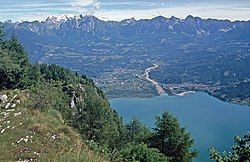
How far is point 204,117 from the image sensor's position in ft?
520

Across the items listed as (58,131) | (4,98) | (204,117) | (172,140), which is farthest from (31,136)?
(204,117)

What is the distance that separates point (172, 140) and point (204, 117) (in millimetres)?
127592

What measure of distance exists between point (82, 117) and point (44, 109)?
1220cm

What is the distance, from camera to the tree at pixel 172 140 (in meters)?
34.1

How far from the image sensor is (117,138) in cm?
4700

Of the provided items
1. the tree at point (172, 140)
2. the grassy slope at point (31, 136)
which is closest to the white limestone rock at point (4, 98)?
the grassy slope at point (31, 136)

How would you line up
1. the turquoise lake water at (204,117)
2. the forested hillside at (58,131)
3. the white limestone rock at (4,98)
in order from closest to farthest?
the forested hillside at (58,131), the white limestone rock at (4,98), the turquoise lake water at (204,117)

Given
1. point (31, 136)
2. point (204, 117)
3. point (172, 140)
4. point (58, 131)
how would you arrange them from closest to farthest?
point (31, 136), point (58, 131), point (172, 140), point (204, 117)

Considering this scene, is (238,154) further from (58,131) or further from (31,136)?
(31,136)

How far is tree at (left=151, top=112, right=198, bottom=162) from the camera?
34062 mm

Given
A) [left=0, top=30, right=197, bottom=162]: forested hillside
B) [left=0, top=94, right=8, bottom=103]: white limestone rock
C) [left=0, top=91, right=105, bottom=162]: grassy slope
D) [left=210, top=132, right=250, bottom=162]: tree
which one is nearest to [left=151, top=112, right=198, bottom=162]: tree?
[left=0, top=30, right=197, bottom=162]: forested hillside

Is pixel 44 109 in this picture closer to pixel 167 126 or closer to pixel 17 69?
pixel 167 126

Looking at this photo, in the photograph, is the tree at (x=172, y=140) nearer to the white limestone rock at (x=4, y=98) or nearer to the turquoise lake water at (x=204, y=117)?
the white limestone rock at (x=4, y=98)

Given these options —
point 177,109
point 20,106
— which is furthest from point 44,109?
point 177,109
